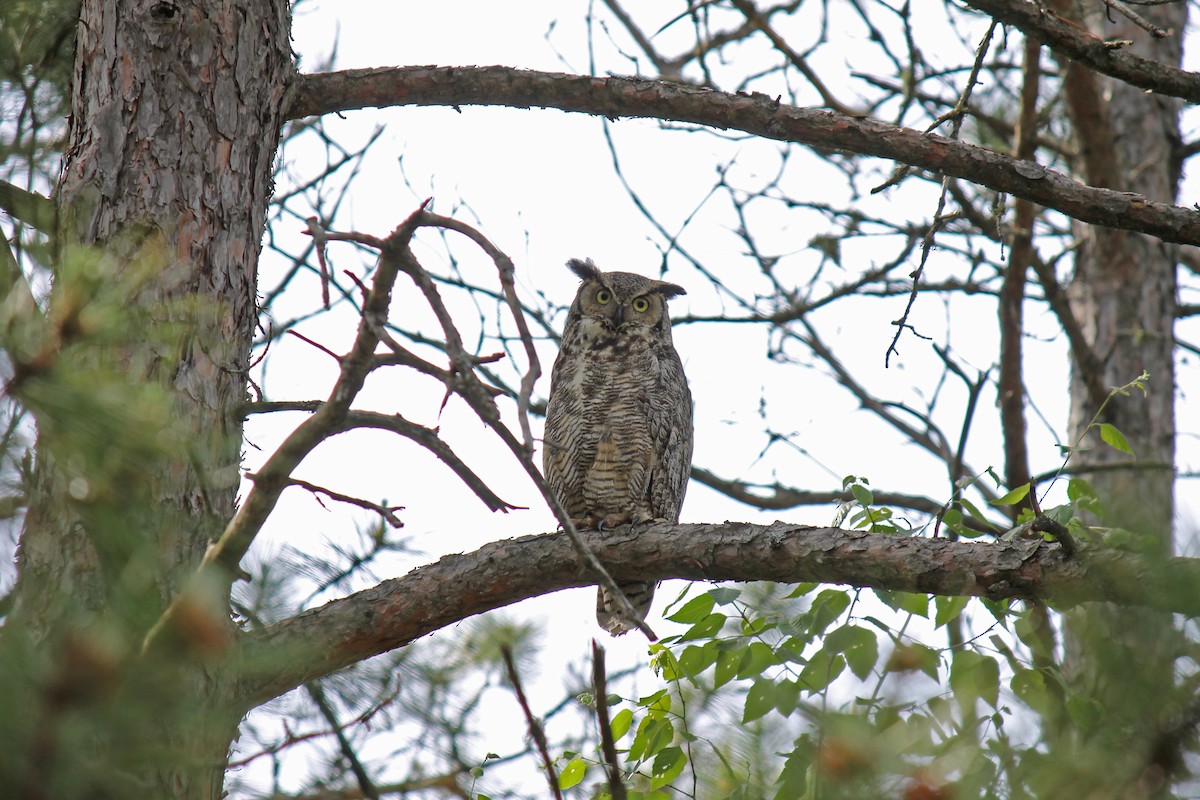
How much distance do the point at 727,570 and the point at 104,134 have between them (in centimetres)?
194

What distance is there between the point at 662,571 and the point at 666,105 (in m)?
1.34

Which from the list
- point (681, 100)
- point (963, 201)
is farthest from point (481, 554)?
point (963, 201)

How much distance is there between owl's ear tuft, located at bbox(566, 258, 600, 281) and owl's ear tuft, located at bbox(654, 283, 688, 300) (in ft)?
1.01

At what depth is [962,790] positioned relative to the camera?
1114 millimetres

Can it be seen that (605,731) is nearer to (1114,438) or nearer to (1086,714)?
(1086,714)

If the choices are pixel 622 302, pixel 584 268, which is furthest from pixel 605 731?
pixel 584 268

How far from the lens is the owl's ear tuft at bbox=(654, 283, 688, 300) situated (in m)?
5.36

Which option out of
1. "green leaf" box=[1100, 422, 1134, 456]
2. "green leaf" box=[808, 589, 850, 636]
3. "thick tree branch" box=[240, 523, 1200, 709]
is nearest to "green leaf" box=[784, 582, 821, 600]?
"thick tree branch" box=[240, 523, 1200, 709]

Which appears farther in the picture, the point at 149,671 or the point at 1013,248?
the point at 1013,248

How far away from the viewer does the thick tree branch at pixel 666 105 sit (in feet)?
10.00

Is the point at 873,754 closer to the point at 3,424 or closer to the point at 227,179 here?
the point at 3,424

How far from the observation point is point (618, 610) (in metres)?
4.32

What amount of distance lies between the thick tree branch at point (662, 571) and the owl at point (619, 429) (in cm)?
134

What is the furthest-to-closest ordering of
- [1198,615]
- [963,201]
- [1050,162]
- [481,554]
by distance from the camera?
[1050,162], [963,201], [481,554], [1198,615]
